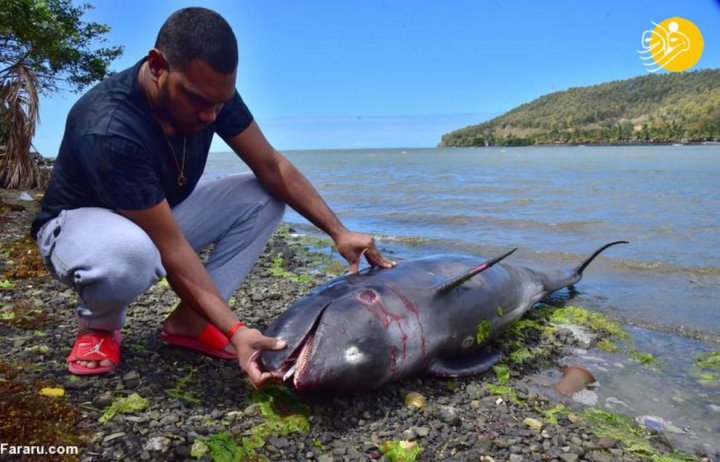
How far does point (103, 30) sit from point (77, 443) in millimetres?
20177

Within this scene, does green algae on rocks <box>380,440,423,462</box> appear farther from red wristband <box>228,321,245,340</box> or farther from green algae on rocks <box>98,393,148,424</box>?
green algae on rocks <box>98,393,148,424</box>

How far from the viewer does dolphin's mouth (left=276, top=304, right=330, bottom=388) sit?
2977mm

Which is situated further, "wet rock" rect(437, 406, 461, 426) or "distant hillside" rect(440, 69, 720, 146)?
"distant hillside" rect(440, 69, 720, 146)

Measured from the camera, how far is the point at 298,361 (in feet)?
9.96

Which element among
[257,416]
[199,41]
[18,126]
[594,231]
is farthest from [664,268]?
[18,126]

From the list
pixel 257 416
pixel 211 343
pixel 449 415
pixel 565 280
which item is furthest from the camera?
pixel 565 280

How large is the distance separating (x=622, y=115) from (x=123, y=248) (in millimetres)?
168916

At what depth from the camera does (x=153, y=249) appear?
300cm

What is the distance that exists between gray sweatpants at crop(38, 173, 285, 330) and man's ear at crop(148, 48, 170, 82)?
809 mm

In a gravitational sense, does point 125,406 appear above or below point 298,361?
below

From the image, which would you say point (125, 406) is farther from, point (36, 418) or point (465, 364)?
point (465, 364)

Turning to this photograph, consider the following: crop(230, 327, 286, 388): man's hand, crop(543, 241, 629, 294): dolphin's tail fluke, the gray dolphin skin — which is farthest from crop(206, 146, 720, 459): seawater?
crop(230, 327, 286, 388): man's hand

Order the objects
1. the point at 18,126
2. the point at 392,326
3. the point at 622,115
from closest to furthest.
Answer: the point at 392,326
the point at 18,126
the point at 622,115

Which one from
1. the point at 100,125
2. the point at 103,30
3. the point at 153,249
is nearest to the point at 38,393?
the point at 153,249
